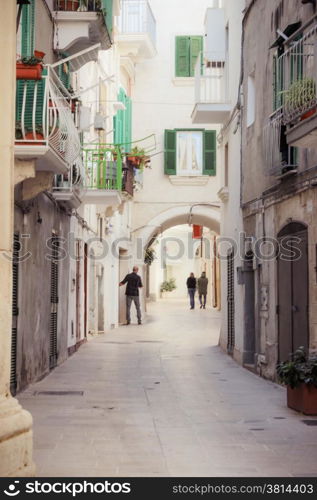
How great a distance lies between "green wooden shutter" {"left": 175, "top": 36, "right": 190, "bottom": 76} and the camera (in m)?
32.3

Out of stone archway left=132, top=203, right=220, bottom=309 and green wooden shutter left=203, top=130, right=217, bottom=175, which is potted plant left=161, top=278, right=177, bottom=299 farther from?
green wooden shutter left=203, top=130, right=217, bottom=175

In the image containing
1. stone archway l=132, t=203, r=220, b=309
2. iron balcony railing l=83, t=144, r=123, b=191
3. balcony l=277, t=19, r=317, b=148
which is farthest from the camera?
stone archway l=132, t=203, r=220, b=309

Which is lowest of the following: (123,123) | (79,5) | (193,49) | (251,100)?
(251,100)

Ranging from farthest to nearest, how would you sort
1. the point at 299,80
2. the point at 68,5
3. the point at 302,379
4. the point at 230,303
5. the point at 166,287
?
the point at 166,287 < the point at 230,303 < the point at 68,5 < the point at 299,80 < the point at 302,379

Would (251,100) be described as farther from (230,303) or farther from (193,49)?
(193,49)

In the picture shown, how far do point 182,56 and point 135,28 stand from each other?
2762mm

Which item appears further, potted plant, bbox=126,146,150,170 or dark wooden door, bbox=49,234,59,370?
potted plant, bbox=126,146,150,170

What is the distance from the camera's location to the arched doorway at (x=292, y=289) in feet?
42.1

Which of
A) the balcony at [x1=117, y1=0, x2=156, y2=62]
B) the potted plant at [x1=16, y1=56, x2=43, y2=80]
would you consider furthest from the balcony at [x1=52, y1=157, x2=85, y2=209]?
the balcony at [x1=117, y1=0, x2=156, y2=62]

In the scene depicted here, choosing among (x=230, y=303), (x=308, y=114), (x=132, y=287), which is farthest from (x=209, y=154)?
(x=308, y=114)

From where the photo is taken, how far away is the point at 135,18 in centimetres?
3047

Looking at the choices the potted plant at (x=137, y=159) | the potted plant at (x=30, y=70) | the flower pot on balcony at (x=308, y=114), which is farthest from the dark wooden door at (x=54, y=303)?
the potted plant at (x=137, y=159)

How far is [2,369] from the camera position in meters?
6.95
